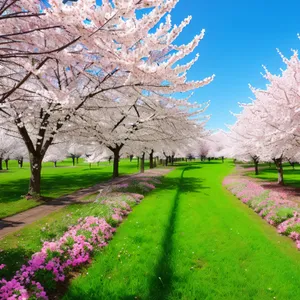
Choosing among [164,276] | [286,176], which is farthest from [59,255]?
[286,176]

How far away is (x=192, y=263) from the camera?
777 cm

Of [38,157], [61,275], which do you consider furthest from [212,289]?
[38,157]

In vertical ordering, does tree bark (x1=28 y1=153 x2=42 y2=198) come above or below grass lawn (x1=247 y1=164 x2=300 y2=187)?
above

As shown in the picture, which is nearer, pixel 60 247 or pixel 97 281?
pixel 97 281

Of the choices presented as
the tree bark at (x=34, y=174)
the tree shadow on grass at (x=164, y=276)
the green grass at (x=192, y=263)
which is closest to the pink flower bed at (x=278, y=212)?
the green grass at (x=192, y=263)

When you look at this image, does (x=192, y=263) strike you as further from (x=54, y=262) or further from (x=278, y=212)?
(x=278, y=212)

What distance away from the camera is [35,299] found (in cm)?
546

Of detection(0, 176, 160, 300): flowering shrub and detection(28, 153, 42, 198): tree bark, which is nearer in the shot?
detection(0, 176, 160, 300): flowering shrub

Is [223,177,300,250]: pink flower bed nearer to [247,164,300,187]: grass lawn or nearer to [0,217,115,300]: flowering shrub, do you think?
[0,217,115,300]: flowering shrub

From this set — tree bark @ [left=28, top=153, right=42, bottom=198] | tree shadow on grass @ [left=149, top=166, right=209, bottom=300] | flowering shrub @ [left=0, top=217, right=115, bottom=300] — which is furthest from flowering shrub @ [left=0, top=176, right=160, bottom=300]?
tree bark @ [left=28, top=153, right=42, bottom=198]

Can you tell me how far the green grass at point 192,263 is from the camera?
6254 mm

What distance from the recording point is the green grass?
625 centimetres

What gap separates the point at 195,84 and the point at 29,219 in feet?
35.9

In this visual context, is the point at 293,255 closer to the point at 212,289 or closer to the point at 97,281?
the point at 212,289
